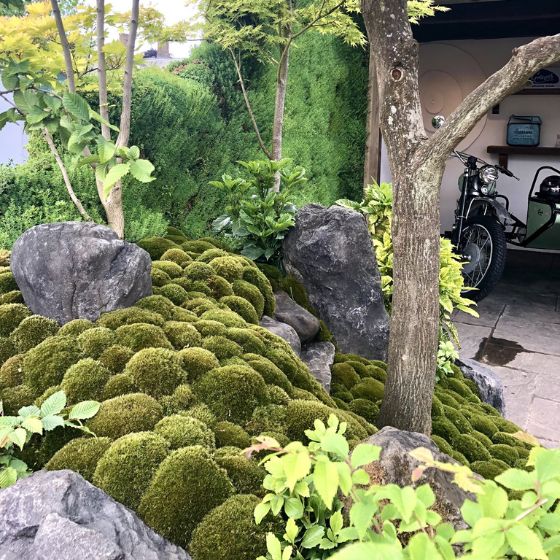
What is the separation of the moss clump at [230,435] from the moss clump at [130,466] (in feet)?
0.65

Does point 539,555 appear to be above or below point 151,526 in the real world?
above

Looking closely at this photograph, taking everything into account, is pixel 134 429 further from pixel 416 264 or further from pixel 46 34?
pixel 46 34

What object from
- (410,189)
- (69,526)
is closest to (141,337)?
(69,526)

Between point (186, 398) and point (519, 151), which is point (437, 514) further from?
point (519, 151)

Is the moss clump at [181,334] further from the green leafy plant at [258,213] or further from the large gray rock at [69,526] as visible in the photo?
A: the green leafy plant at [258,213]

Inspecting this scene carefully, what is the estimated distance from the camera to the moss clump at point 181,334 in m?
2.16

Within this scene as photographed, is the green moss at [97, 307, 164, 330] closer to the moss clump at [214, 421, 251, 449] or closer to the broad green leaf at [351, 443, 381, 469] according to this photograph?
the moss clump at [214, 421, 251, 449]

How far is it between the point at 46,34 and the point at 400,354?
2524 mm

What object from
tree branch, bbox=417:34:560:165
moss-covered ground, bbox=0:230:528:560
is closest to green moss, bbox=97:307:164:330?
moss-covered ground, bbox=0:230:528:560

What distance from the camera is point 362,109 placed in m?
6.97

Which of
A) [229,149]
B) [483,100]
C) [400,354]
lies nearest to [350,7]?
[229,149]

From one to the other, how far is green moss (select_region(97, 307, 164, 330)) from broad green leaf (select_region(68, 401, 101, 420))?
0.50 meters

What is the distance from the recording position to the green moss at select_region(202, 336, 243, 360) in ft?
7.02

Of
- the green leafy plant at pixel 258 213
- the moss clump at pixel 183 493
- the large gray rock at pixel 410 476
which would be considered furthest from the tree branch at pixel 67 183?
the large gray rock at pixel 410 476
